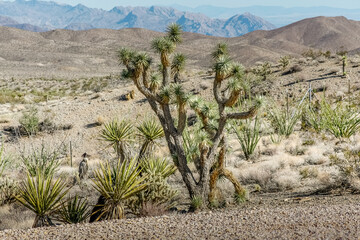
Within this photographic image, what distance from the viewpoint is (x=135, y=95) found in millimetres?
29000

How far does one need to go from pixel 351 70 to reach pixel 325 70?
1827 millimetres

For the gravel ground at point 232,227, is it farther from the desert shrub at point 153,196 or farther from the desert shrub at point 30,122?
the desert shrub at point 30,122

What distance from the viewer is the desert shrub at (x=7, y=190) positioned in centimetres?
1016

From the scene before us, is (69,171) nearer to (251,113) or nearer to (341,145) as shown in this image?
(251,113)

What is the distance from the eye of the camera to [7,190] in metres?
10.2

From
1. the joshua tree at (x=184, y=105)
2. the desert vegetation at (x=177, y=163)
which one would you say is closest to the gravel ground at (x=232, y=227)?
the desert vegetation at (x=177, y=163)

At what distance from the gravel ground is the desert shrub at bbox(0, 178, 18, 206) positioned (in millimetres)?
3673

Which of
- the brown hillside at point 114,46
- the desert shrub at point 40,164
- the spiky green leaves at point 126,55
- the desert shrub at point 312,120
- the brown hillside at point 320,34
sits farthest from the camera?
the brown hillside at point 320,34

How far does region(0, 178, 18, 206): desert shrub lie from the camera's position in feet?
33.3

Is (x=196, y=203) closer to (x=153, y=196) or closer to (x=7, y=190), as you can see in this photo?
(x=153, y=196)

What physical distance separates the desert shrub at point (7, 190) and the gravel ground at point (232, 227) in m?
3.67

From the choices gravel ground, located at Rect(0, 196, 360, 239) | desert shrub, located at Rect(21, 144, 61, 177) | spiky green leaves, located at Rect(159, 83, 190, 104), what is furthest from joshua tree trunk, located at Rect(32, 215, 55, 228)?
spiky green leaves, located at Rect(159, 83, 190, 104)

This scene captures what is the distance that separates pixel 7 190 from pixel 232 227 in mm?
6439

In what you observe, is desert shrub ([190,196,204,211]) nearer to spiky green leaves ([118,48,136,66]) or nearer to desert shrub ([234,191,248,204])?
desert shrub ([234,191,248,204])
